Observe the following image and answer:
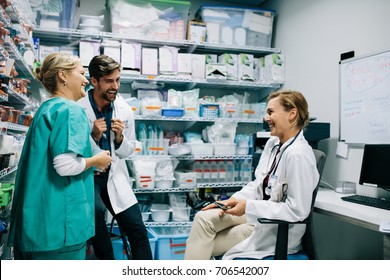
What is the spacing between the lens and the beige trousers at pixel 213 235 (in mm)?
1958

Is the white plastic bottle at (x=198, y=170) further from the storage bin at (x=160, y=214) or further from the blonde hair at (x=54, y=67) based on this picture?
the blonde hair at (x=54, y=67)

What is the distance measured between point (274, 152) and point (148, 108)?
173cm

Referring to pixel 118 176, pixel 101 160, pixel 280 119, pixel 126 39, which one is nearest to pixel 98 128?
pixel 118 176

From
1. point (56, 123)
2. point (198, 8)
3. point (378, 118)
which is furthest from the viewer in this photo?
point (198, 8)

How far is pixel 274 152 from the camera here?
2.12 m

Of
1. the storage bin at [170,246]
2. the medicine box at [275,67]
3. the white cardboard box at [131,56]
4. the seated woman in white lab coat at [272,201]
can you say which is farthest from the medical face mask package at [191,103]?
the seated woman in white lab coat at [272,201]

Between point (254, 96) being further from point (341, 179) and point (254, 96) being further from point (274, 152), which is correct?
point (274, 152)

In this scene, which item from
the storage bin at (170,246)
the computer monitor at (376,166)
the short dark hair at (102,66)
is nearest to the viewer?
the short dark hair at (102,66)

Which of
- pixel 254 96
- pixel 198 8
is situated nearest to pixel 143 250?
pixel 254 96

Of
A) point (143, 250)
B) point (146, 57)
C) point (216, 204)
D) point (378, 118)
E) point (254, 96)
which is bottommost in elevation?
point (143, 250)

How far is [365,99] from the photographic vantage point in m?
2.85

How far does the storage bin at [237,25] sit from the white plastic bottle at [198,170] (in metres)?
1.36

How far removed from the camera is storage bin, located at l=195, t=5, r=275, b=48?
3877mm

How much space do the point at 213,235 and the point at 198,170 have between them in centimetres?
176
